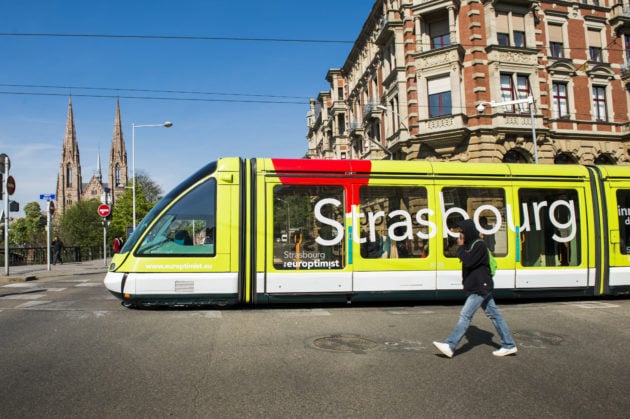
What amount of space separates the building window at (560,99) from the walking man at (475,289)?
2579 cm

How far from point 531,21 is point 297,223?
2469 cm

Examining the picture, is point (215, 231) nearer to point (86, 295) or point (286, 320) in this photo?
point (286, 320)

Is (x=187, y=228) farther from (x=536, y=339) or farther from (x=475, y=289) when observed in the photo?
(x=536, y=339)

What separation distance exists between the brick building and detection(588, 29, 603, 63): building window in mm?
62

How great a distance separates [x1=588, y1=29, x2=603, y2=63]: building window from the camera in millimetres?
28406

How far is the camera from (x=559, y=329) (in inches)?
266

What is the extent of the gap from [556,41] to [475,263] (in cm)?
2787

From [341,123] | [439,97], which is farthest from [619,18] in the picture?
[341,123]

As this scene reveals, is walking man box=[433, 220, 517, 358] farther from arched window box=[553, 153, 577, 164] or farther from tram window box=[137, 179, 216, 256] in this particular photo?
arched window box=[553, 153, 577, 164]

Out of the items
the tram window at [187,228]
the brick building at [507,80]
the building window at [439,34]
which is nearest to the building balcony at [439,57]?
the brick building at [507,80]

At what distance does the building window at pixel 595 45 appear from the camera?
2841cm

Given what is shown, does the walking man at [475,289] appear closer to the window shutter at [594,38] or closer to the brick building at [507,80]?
the brick building at [507,80]

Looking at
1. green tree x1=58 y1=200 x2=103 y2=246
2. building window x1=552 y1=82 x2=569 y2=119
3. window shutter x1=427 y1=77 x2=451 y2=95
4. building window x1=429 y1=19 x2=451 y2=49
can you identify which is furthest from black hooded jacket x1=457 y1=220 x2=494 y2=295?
green tree x1=58 y1=200 x2=103 y2=246

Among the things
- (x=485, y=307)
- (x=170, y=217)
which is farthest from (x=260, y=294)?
(x=485, y=307)
